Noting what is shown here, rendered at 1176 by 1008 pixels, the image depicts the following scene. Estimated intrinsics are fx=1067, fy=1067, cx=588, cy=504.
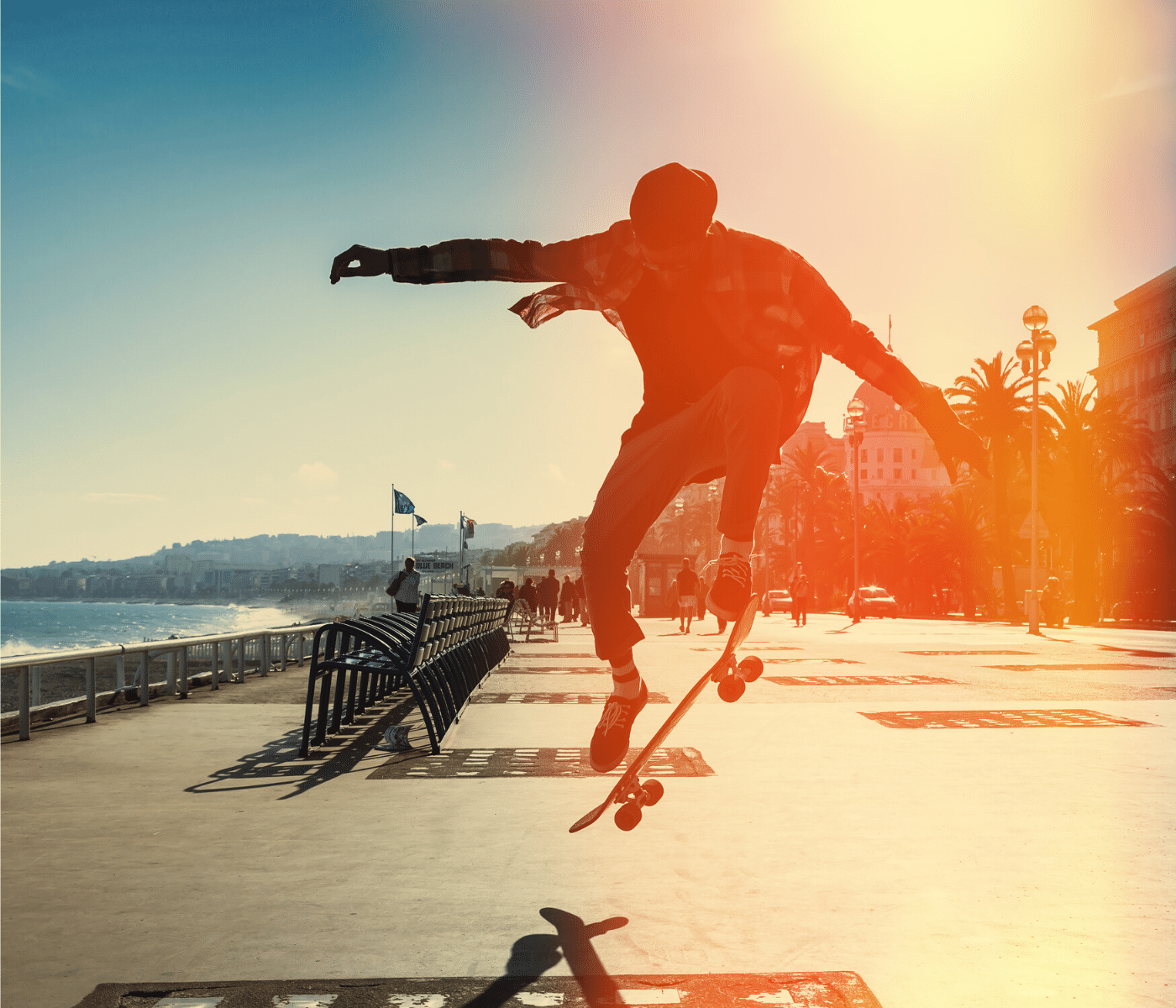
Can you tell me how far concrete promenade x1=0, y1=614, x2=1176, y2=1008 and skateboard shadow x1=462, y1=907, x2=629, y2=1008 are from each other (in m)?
0.02

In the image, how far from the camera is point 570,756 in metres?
12.2

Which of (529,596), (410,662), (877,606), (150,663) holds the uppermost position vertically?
(529,596)

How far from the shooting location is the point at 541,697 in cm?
1770

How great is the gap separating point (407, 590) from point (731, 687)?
1757 cm

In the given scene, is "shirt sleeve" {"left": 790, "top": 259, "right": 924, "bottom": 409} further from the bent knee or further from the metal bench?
the metal bench

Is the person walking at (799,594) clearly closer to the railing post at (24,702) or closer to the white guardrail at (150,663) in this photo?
the white guardrail at (150,663)

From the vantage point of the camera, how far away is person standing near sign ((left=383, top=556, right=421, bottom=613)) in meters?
18.8

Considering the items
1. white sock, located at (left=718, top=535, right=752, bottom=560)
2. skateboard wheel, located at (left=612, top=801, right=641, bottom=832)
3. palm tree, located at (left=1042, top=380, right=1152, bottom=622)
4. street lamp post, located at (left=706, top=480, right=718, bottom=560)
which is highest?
palm tree, located at (left=1042, top=380, right=1152, bottom=622)

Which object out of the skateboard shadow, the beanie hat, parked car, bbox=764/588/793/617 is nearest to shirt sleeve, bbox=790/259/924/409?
the beanie hat

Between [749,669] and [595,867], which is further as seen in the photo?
[595,867]

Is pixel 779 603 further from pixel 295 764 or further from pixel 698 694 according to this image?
pixel 698 694

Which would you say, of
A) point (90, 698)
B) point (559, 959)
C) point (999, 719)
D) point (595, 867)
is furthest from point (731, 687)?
point (90, 698)

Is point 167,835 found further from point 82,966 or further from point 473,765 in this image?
point 473,765

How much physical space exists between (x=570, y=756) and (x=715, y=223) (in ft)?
35.0
